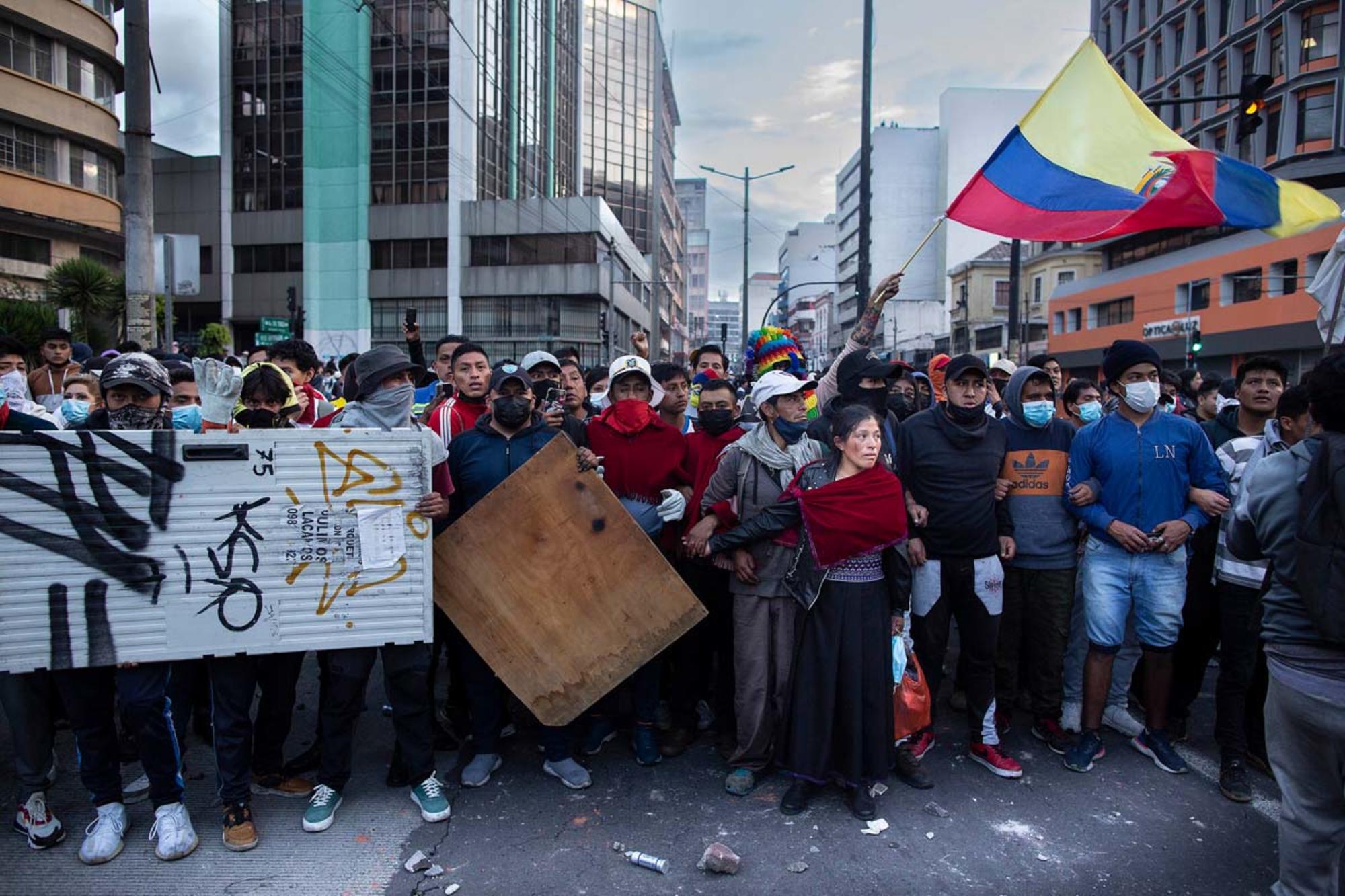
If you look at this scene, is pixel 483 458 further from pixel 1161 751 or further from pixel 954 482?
pixel 1161 751

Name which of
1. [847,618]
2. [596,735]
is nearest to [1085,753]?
[847,618]

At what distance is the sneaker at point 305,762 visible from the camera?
4.11 m

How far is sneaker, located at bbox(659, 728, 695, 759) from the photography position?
4.50 meters

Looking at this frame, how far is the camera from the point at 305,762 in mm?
4207

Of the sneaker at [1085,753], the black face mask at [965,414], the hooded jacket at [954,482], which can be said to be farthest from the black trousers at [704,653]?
the sneaker at [1085,753]

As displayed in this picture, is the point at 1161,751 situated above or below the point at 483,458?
below

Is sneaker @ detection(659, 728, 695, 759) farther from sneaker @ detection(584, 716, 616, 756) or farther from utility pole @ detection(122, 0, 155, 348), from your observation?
utility pole @ detection(122, 0, 155, 348)

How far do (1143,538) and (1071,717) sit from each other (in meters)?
1.14

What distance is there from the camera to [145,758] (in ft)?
11.6

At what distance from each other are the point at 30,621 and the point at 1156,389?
17.4 feet

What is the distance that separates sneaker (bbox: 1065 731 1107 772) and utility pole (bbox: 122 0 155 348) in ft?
30.6

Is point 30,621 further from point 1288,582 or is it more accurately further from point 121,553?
point 1288,582

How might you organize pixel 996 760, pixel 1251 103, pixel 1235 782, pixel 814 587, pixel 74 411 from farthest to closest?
pixel 1251 103, pixel 74 411, pixel 996 760, pixel 1235 782, pixel 814 587

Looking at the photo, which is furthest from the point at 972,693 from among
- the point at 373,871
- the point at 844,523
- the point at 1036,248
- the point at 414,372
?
the point at 1036,248
